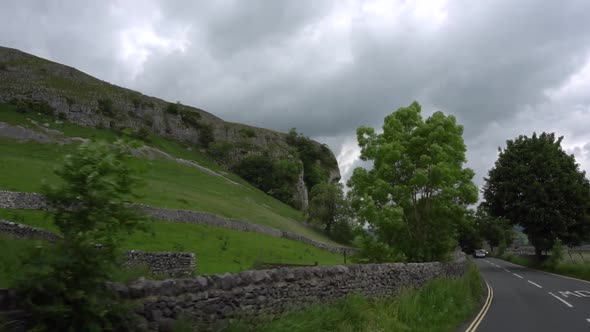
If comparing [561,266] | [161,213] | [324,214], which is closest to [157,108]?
[324,214]

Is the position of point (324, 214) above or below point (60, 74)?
below

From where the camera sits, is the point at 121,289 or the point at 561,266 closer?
the point at 121,289

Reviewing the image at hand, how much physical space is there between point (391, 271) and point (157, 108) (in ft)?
335

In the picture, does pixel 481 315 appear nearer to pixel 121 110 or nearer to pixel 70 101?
pixel 70 101

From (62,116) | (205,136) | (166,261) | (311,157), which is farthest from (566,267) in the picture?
(311,157)

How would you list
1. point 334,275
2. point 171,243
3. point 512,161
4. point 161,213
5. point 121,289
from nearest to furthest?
point 121,289
point 334,275
point 171,243
point 161,213
point 512,161

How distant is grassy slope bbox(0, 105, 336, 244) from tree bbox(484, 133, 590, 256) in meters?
25.8

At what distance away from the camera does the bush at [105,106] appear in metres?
94.5

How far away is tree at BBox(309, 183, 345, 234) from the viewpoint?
83.1 m

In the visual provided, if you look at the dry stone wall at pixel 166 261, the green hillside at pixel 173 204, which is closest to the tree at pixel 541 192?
the green hillside at pixel 173 204

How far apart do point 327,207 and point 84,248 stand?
3119 inches

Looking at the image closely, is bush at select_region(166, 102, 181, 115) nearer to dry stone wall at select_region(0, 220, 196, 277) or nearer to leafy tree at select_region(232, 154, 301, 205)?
leafy tree at select_region(232, 154, 301, 205)

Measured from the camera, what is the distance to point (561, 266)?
3825 cm

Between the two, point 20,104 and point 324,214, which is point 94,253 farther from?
point 20,104
